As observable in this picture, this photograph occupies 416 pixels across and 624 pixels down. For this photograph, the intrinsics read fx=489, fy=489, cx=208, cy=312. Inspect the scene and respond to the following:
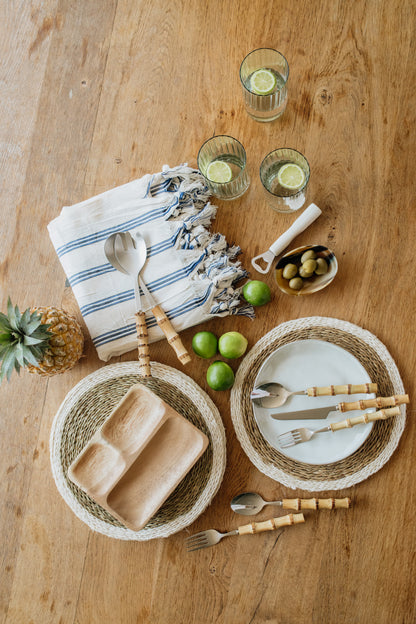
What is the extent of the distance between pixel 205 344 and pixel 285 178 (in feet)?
1.64

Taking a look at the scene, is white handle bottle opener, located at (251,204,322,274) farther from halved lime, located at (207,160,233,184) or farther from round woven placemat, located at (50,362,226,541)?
round woven placemat, located at (50,362,226,541)

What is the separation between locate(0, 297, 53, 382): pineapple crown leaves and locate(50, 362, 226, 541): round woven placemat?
24cm

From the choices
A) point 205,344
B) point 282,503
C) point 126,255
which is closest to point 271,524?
point 282,503

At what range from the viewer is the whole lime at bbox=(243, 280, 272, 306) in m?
1.31

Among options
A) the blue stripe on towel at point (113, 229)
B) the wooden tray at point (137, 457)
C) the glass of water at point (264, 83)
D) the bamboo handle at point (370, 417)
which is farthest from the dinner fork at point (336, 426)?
the glass of water at point (264, 83)

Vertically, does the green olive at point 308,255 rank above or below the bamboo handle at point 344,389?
above

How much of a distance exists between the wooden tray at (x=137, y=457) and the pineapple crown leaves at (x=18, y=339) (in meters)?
0.26

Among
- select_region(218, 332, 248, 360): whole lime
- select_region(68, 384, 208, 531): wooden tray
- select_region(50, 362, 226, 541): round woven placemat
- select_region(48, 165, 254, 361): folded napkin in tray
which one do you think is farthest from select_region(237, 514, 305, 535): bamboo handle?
select_region(48, 165, 254, 361): folded napkin in tray

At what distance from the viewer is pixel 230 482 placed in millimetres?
1341

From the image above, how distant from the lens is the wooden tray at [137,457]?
1.24 m

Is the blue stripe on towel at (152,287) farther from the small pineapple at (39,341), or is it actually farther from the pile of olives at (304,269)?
the pile of olives at (304,269)

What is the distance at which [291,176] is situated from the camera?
1.33 m

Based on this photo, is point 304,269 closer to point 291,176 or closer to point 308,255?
point 308,255

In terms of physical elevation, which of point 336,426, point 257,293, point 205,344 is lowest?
point 336,426
